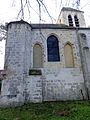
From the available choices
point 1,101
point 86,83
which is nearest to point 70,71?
point 86,83

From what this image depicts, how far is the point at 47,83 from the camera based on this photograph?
14836mm

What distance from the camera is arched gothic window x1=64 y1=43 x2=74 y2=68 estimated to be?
1619 cm

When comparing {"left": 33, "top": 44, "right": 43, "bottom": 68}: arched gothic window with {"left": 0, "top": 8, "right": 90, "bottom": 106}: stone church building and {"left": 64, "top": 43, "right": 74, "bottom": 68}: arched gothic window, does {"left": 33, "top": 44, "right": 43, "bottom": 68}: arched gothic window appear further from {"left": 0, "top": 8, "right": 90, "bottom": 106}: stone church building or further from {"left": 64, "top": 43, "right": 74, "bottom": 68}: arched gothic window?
{"left": 64, "top": 43, "right": 74, "bottom": 68}: arched gothic window

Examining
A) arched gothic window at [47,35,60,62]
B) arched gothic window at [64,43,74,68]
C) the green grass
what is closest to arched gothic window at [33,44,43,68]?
arched gothic window at [47,35,60,62]

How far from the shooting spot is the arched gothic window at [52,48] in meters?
16.3

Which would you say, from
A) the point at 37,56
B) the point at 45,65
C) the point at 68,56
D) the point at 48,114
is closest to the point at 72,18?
the point at 68,56

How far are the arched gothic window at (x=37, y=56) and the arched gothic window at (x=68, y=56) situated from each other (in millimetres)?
2375

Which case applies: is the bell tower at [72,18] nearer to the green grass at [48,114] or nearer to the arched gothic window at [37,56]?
the arched gothic window at [37,56]

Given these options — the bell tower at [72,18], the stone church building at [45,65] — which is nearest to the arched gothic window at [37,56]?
the stone church building at [45,65]

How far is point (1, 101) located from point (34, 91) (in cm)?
257

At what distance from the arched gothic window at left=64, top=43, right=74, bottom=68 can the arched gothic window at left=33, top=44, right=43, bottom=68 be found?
2375 millimetres

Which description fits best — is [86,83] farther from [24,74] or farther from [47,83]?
[24,74]

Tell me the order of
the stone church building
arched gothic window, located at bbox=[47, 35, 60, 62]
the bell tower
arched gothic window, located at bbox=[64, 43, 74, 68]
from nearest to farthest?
the stone church building
arched gothic window, located at bbox=[64, 43, 74, 68]
arched gothic window, located at bbox=[47, 35, 60, 62]
the bell tower

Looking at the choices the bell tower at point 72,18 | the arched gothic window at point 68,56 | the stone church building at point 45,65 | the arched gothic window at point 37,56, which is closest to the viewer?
the stone church building at point 45,65
